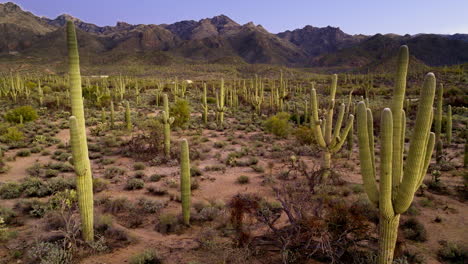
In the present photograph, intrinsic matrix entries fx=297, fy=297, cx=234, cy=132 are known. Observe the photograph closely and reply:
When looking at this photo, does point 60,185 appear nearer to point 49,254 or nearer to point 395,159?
point 49,254

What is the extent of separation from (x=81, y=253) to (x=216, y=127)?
46.8ft

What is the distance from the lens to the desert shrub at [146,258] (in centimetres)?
528

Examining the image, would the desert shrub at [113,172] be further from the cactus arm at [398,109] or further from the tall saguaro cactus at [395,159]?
the cactus arm at [398,109]

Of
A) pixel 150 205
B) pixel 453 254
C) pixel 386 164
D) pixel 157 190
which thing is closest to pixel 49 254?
pixel 150 205

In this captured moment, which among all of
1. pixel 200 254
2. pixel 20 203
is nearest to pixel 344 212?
pixel 200 254

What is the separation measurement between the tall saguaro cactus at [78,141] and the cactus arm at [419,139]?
562cm

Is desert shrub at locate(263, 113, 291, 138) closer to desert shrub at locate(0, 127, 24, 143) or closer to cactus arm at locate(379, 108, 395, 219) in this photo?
cactus arm at locate(379, 108, 395, 219)

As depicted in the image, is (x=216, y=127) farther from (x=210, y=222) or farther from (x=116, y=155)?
(x=210, y=222)

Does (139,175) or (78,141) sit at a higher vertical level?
(78,141)

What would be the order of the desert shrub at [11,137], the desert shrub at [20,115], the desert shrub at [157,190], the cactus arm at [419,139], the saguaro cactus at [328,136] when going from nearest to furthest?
1. the cactus arm at [419,139]
2. the saguaro cactus at [328,136]
3. the desert shrub at [157,190]
4. the desert shrub at [11,137]
5. the desert shrub at [20,115]

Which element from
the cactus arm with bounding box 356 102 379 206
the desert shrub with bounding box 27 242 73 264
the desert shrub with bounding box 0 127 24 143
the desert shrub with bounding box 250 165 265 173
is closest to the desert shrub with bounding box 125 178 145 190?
the desert shrub with bounding box 27 242 73 264

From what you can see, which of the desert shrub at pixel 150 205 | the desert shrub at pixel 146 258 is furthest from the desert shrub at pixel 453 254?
the desert shrub at pixel 150 205

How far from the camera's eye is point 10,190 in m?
8.48

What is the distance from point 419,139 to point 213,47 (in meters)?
139
